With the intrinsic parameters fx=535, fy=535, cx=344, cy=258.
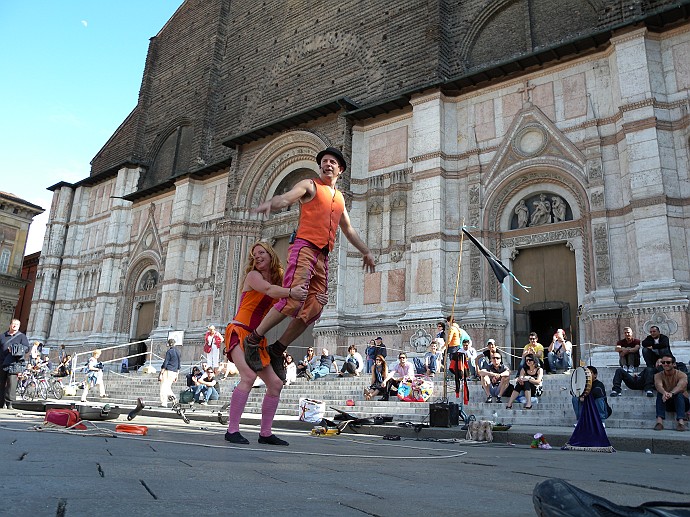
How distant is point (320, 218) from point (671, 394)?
6855mm

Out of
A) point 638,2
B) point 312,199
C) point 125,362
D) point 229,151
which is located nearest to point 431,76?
point 638,2

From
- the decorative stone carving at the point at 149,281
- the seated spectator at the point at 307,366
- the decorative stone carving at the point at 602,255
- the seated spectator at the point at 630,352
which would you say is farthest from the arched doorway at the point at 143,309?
the seated spectator at the point at 630,352

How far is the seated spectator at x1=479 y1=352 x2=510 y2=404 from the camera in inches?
414

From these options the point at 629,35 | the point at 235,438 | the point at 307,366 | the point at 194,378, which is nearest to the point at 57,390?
the point at 194,378

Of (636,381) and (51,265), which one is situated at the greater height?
(51,265)

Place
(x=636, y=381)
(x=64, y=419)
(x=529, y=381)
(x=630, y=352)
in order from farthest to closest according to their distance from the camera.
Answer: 1. (x=630, y=352)
2. (x=636, y=381)
3. (x=529, y=381)
4. (x=64, y=419)

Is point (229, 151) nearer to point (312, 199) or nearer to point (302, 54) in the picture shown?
point (302, 54)

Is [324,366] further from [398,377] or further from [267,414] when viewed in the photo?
[267,414]

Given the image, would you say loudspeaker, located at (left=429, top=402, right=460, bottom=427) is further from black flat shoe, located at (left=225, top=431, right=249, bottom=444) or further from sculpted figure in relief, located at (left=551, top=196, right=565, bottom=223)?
sculpted figure in relief, located at (left=551, top=196, right=565, bottom=223)

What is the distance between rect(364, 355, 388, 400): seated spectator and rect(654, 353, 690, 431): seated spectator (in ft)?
17.3

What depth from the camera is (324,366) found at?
15.3 m

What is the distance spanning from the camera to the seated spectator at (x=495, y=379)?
34.5ft

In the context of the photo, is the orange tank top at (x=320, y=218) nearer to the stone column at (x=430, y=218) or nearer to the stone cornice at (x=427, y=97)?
the stone column at (x=430, y=218)

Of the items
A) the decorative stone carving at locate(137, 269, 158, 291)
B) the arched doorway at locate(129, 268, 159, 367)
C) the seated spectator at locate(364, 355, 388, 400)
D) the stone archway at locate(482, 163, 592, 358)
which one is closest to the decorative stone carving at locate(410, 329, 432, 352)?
the stone archway at locate(482, 163, 592, 358)
